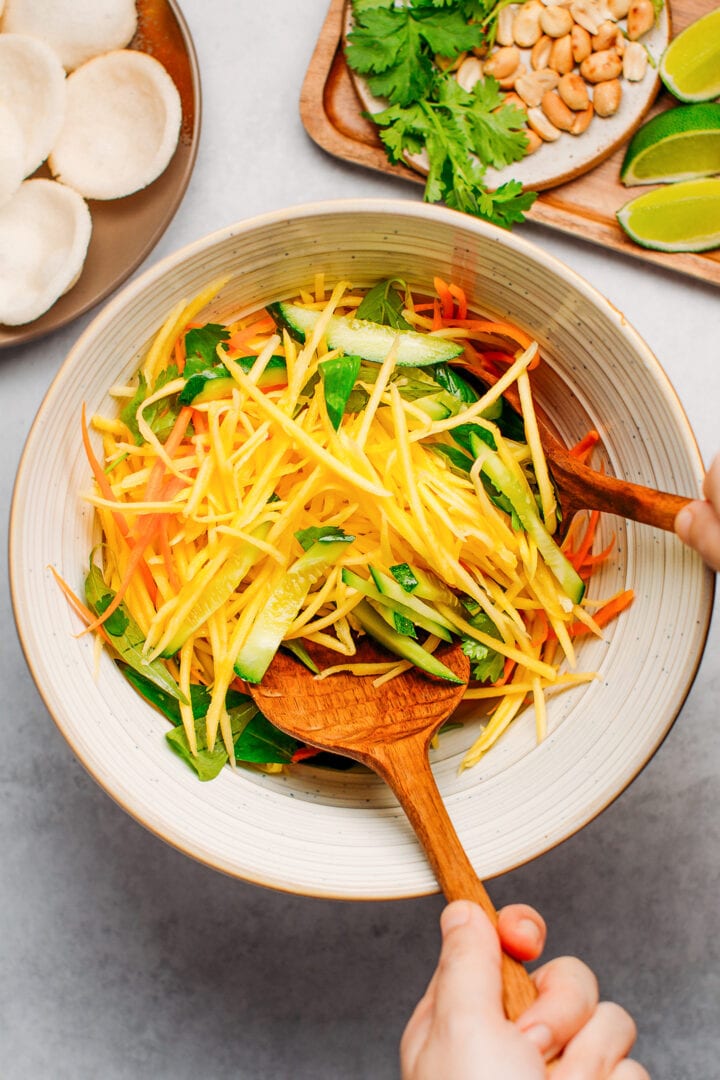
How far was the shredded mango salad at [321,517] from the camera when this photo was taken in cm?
131

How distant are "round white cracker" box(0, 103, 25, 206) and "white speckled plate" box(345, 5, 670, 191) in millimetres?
636

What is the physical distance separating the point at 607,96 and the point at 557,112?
0.10 m

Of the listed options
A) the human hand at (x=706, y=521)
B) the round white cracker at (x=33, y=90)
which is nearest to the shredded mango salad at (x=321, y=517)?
the human hand at (x=706, y=521)

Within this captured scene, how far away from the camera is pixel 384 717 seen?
1.36 m

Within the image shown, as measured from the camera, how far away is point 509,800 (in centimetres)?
133

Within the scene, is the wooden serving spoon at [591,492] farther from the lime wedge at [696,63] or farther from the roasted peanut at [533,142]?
the lime wedge at [696,63]

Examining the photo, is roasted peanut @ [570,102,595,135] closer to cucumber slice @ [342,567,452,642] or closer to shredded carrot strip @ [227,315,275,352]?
shredded carrot strip @ [227,315,275,352]

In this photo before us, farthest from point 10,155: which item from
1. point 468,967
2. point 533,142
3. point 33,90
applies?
point 468,967

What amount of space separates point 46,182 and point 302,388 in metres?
0.74

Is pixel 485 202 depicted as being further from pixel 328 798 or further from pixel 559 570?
pixel 328 798

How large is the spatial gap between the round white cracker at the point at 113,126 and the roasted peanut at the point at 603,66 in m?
0.76

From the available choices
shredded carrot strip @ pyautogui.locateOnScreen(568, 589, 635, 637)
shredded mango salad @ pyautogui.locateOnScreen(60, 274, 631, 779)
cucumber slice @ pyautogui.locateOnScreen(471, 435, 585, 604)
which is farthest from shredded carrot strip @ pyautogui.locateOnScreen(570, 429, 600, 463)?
shredded carrot strip @ pyautogui.locateOnScreen(568, 589, 635, 637)

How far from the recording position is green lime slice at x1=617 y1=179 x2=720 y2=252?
167 cm

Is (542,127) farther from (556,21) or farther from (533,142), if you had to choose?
(556,21)
